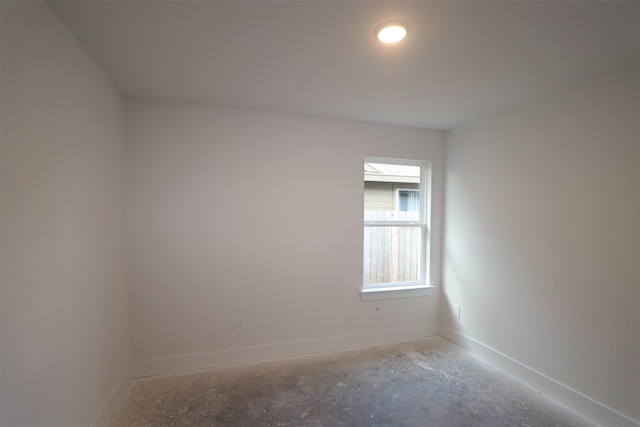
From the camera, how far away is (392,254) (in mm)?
3295

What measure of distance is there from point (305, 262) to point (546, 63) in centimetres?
238

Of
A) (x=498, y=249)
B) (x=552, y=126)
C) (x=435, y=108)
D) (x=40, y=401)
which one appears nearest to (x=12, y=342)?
(x=40, y=401)

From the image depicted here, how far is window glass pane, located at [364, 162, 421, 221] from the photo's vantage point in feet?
10.5

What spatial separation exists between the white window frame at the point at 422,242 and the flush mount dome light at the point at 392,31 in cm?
157

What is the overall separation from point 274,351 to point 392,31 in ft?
9.03

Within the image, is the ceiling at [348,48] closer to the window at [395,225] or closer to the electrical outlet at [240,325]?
the window at [395,225]

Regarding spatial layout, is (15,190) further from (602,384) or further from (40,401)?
(602,384)

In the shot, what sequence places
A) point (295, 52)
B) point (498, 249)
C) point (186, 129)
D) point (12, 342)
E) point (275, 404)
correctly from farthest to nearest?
point (498, 249) < point (186, 129) < point (275, 404) < point (295, 52) < point (12, 342)

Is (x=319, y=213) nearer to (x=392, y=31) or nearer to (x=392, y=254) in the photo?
(x=392, y=254)

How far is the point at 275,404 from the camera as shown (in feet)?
6.98

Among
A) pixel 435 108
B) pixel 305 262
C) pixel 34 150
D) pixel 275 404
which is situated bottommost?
pixel 275 404

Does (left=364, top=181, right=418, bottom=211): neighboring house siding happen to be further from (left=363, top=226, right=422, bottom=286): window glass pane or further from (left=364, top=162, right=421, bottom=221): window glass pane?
(left=363, top=226, right=422, bottom=286): window glass pane

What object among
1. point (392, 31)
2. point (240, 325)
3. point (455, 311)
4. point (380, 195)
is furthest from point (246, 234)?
point (455, 311)

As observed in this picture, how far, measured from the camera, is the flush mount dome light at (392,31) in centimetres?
143
